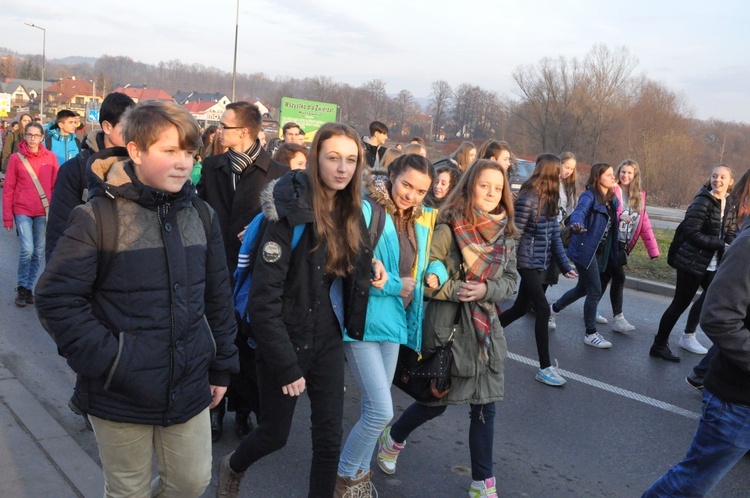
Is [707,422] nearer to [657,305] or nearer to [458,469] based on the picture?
[458,469]

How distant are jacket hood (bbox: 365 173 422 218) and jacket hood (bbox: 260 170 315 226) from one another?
1.57ft

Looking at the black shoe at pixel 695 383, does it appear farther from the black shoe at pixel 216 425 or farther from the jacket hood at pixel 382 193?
the black shoe at pixel 216 425

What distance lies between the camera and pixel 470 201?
3.94 metres

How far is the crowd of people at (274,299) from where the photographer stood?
2367 millimetres

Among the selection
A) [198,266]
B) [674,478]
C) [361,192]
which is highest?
[361,192]

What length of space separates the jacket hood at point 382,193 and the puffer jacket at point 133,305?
1174 mm

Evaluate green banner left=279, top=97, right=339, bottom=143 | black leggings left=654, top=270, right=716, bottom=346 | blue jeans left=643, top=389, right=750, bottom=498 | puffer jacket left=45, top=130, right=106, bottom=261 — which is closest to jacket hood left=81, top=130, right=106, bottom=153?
puffer jacket left=45, top=130, right=106, bottom=261

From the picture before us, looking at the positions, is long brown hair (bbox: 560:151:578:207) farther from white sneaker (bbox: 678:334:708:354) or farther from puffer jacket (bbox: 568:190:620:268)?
white sneaker (bbox: 678:334:708:354)

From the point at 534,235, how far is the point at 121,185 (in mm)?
4202

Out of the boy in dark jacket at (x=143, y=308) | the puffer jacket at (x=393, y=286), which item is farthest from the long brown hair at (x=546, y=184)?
the boy in dark jacket at (x=143, y=308)


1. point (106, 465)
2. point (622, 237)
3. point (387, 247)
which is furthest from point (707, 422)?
point (622, 237)

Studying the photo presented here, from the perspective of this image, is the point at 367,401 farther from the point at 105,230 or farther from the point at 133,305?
the point at 105,230

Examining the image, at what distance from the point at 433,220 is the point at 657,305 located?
649 cm

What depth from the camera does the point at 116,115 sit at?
13.9 ft
